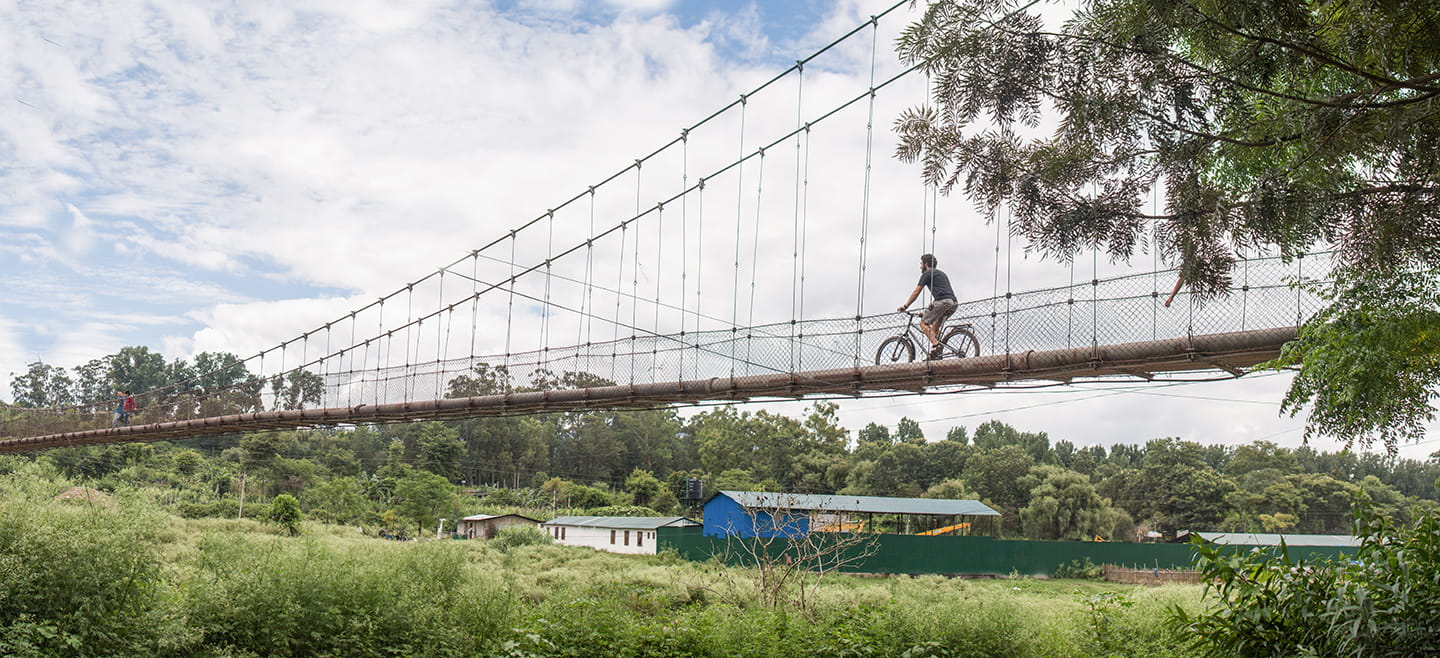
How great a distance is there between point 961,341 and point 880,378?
97 cm

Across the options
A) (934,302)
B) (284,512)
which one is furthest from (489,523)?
(934,302)

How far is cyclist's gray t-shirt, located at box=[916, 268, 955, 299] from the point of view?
8977mm

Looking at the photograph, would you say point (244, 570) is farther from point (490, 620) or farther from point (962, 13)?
point (962, 13)

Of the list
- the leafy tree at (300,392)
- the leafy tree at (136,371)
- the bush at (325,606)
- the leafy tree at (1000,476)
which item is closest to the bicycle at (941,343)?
the bush at (325,606)

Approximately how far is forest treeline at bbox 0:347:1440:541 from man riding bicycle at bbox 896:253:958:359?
68.4 feet

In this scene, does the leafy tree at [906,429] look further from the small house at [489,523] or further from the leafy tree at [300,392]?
the leafy tree at [300,392]

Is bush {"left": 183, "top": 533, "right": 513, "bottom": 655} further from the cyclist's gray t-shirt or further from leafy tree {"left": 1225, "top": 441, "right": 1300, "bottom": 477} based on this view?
leafy tree {"left": 1225, "top": 441, "right": 1300, "bottom": 477}

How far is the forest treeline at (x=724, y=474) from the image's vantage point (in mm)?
33531

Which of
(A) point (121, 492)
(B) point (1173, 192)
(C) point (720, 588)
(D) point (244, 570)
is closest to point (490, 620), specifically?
(D) point (244, 570)

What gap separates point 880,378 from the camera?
31.1 ft

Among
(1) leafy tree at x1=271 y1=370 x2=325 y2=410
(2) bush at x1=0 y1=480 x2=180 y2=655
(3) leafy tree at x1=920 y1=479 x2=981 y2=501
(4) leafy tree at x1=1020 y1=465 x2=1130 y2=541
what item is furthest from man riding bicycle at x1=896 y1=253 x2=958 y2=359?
(3) leafy tree at x1=920 y1=479 x2=981 y2=501

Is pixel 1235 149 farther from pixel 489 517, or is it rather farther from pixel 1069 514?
pixel 1069 514

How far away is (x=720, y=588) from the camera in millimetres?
14336

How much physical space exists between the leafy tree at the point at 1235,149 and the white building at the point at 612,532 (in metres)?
20.6
